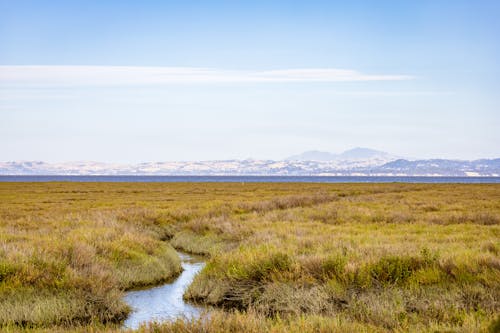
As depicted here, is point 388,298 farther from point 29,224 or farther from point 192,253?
point 29,224


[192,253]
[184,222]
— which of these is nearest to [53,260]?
[192,253]

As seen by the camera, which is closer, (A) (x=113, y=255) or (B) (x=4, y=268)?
(B) (x=4, y=268)

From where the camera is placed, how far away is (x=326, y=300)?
1322 centimetres

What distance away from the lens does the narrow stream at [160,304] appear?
44.1 feet

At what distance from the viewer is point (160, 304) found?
15.3 metres

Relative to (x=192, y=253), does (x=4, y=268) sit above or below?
above

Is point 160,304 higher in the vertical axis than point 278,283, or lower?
lower

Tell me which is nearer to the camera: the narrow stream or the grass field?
the grass field

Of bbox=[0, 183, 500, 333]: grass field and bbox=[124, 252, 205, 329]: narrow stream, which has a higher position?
bbox=[0, 183, 500, 333]: grass field

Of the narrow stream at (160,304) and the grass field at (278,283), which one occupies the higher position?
the grass field at (278,283)

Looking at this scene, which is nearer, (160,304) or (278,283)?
(278,283)

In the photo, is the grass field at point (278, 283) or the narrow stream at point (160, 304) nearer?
the grass field at point (278, 283)

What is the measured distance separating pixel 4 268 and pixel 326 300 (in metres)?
8.23

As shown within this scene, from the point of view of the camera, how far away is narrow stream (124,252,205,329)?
13453 mm
